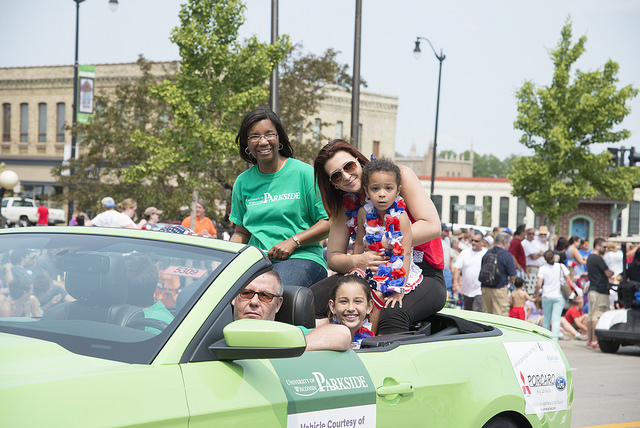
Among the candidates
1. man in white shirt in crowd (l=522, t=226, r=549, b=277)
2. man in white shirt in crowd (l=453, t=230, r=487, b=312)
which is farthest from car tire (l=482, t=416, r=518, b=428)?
man in white shirt in crowd (l=522, t=226, r=549, b=277)

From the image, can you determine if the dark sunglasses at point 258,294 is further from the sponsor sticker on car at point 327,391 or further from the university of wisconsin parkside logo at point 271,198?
the university of wisconsin parkside logo at point 271,198

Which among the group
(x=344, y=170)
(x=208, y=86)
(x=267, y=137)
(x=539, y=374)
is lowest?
(x=539, y=374)

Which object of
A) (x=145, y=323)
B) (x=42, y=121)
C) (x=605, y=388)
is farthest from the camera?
(x=42, y=121)

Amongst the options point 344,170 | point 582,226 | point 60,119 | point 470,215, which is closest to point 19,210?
point 60,119

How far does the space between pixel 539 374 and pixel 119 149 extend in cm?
2334

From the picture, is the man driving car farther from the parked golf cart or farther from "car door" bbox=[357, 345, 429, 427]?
the parked golf cart

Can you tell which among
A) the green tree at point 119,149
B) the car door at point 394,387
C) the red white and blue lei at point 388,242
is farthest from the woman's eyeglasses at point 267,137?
the green tree at point 119,149

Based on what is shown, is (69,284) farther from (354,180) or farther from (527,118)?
(527,118)

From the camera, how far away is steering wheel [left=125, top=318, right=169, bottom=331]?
2.84 m

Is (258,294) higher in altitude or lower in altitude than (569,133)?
lower

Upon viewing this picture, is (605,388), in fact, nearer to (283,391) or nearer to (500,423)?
(500,423)

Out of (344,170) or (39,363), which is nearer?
(39,363)

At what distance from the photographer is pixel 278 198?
196 inches

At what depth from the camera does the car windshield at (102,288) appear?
2773mm
